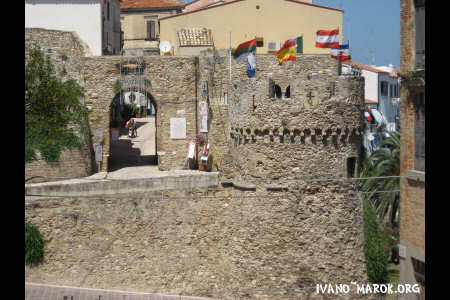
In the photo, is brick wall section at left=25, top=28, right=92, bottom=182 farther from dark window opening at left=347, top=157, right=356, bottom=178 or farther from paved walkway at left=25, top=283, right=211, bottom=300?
dark window opening at left=347, top=157, right=356, bottom=178

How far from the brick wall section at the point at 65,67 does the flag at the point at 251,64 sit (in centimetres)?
675

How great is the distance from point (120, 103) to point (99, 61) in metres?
15.0

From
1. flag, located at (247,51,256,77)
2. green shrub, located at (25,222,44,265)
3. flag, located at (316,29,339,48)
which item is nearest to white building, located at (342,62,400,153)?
flag, located at (316,29,339,48)

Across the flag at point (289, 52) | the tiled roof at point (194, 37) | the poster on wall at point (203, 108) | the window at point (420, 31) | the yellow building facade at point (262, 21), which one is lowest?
the poster on wall at point (203, 108)

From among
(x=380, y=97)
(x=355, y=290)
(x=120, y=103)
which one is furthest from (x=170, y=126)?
(x=380, y=97)

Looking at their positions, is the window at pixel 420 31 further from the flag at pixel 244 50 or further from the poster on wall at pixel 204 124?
the poster on wall at pixel 204 124

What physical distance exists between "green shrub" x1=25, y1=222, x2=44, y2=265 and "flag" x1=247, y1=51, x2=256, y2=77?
935 centimetres

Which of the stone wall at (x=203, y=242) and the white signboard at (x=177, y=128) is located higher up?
the white signboard at (x=177, y=128)

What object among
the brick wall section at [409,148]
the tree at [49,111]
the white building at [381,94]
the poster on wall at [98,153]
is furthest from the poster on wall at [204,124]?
the white building at [381,94]

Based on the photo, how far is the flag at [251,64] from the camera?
22484 millimetres

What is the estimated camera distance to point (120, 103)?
39281 mm

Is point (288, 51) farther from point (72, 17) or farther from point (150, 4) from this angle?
point (150, 4)

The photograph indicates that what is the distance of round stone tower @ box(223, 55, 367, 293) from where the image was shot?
1947 centimetres
